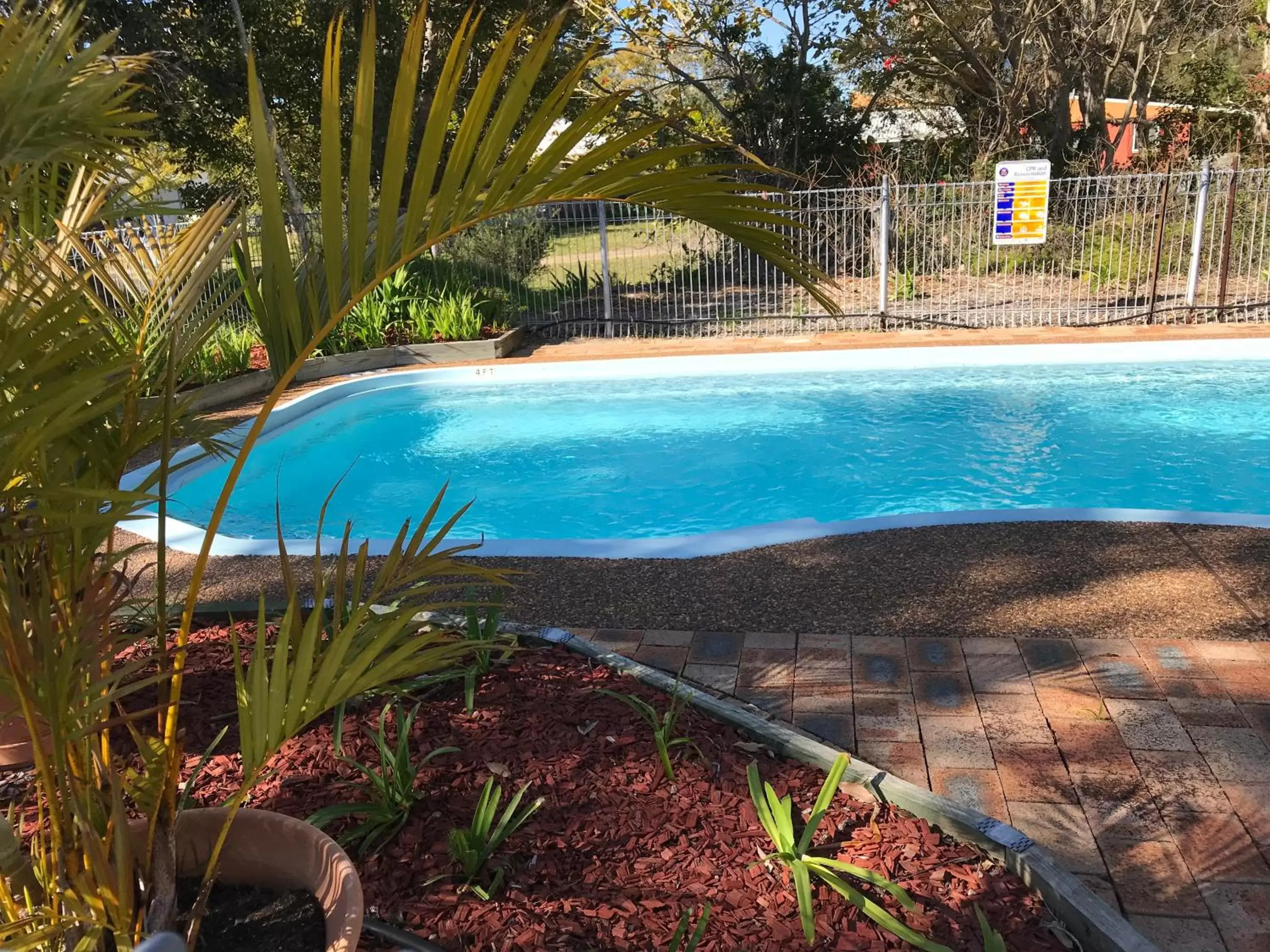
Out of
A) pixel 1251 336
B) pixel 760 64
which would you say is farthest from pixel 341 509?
pixel 760 64

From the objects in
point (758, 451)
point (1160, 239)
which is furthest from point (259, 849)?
point (1160, 239)

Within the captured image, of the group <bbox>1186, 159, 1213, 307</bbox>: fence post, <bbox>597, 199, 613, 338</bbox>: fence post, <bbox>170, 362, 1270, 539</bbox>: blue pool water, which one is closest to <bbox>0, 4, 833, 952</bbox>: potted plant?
<bbox>170, 362, 1270, 539</bbox>: blue pool water

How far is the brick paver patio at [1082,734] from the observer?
235 cm

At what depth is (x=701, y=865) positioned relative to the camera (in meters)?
2.27

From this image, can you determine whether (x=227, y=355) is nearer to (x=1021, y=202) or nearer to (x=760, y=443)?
(x=760, y=443)

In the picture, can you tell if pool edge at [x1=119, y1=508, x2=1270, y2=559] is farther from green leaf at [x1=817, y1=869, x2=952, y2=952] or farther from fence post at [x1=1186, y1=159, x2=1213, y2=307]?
fence post at [x1=1186, y1=159, x2=1213, y2=307]

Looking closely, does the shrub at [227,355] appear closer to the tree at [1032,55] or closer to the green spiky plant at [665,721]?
the green spiky plant at [665,721]

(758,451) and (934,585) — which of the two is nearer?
(934,585)

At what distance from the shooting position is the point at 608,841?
2359 mm

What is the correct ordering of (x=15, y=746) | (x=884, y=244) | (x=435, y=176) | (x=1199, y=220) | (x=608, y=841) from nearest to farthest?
1. (x=435, y=176)
2. (x=608, y=841)
3. (x=15, y=746)
4. (x=1199, y=220)
5. (x=884, y=244)

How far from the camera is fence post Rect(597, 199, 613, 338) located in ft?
40.9

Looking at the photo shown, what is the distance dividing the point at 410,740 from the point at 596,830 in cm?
70

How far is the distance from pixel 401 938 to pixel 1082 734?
2.19 meters

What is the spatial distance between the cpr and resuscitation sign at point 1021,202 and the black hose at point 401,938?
37.5ft
